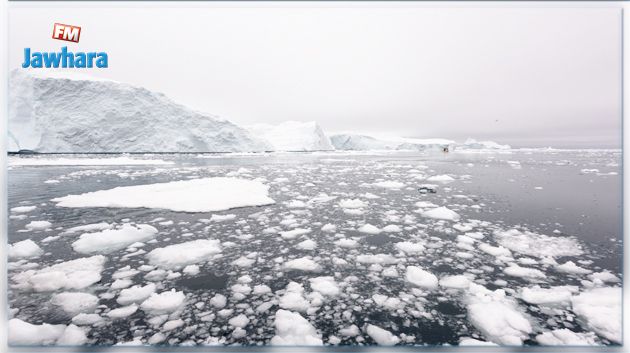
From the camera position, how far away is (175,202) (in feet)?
21.4

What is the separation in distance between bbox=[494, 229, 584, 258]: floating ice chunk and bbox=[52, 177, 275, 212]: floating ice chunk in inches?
179

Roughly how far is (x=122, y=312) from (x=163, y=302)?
0.95 feet

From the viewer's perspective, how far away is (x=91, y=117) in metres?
28.2

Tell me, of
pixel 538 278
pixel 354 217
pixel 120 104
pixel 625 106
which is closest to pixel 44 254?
pixel 354 217

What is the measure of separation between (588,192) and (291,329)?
34.1 feet

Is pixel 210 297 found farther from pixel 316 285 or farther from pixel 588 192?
pixel 588 192

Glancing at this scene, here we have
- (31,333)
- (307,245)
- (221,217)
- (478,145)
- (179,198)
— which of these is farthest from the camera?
(478,145)

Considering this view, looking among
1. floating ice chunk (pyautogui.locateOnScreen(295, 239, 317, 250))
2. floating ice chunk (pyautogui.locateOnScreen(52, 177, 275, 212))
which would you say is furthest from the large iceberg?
floating ice chunk (pyautogui.locateOnScreen(295, 239, 317, 250))

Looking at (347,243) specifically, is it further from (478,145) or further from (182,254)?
(478,145)

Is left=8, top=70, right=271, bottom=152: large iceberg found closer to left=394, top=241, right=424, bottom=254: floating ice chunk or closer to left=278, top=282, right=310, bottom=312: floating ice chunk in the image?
left=394, top=241, right=424, bottom=254: floating ice chunk

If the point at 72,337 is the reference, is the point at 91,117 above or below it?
above

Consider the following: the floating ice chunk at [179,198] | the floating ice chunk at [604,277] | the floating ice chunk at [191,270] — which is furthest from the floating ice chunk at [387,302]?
the floating ice chunk at [179,198]

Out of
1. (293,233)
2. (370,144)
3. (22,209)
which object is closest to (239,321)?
(293,233)

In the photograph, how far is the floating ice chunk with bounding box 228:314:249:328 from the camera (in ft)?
7.19
